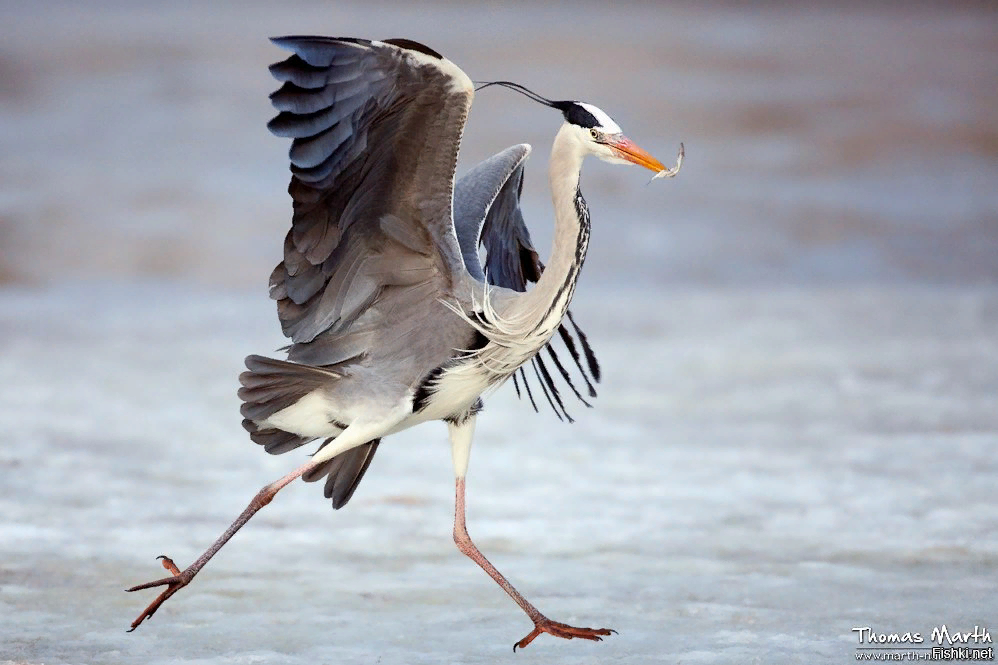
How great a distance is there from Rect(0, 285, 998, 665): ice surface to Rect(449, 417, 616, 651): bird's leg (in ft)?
0.26

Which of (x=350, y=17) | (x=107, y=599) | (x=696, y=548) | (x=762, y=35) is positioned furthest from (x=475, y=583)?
(x=762, y=35)

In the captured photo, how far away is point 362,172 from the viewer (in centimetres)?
472

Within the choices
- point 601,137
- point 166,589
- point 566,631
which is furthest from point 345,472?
point 601,137

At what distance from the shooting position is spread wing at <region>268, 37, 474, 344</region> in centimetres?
444

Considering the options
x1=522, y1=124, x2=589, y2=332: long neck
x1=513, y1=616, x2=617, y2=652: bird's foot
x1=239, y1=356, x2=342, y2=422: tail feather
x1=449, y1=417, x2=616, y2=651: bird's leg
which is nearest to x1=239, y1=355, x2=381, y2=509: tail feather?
x1=239, y1=356, x2=342, y2=422: tail feather

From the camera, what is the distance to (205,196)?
13.8 meters

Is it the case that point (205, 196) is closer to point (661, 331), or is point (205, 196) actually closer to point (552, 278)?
point (661, 331)

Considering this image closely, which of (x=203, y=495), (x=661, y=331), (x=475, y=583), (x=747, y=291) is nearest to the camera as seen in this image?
(x=475, y=583)

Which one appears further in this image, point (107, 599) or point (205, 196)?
point (205, 196)

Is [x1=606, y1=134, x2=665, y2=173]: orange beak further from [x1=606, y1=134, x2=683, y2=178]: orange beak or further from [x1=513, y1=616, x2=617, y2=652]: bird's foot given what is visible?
[x1=513, y1=616, x2=617, y2=652]: bird's foot

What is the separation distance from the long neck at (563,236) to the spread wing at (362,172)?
0.35 meters

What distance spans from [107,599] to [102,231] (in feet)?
26.8

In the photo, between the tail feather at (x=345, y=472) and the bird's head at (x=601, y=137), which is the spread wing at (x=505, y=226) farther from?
the bird's head at (x=601, y=137)

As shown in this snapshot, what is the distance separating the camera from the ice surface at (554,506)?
4.89m
